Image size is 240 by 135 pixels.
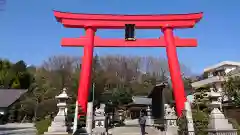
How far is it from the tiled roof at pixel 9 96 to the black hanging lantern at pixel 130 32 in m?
28.1

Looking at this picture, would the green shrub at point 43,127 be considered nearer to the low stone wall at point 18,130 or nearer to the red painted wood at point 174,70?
the low stone wall at point 18,130

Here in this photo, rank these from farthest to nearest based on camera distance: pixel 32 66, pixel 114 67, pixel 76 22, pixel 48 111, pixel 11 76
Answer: pixel 32 66 → pixel 114 67 → pixel 11 76 → pixel 48 111 → pixel 76 22

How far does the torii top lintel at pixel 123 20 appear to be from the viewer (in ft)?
63.0

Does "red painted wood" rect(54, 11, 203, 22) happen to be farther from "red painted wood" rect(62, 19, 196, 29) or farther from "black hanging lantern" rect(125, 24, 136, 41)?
"black hanging lantern" rect(125, 24, 136, 41)

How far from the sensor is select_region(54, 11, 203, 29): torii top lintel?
63.0ft

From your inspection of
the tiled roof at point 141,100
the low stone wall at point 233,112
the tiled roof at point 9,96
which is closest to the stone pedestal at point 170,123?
the low stone wall at point 233,112

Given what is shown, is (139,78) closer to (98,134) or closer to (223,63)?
(223,63)

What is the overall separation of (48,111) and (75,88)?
4640mm

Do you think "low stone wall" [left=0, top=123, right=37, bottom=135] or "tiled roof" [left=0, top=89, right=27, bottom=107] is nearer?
"low stone wall" [left=0, top=123, right=37, bottom=135]

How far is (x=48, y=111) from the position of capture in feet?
111

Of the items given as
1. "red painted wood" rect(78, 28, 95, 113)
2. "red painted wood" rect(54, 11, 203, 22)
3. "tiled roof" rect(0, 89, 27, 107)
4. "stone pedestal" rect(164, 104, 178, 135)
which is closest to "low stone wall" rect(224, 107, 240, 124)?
"stone pedestal" rect(164, 104, 178, 135)

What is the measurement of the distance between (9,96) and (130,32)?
30017 millimetres

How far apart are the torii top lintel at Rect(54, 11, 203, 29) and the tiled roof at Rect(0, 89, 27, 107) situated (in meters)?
25.9

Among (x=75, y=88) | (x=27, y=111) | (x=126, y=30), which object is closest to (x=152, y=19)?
(x=126, y=30)
